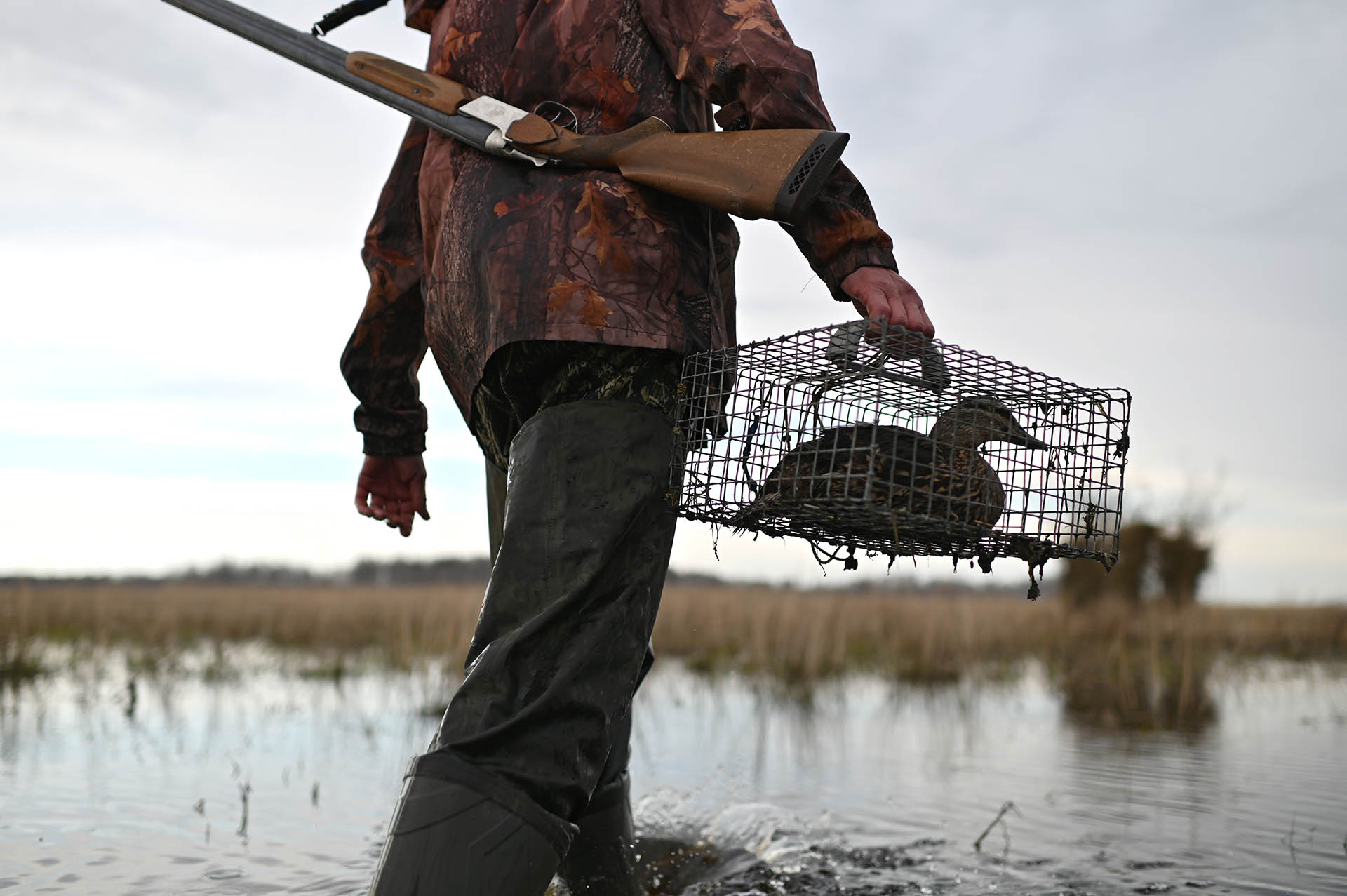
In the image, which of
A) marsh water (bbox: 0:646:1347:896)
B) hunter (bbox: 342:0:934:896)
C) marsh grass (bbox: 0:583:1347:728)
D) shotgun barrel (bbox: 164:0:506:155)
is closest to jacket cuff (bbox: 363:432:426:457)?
hunter (bbox: 342:0:934:896)

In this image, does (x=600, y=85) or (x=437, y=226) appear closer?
(x=600, y=85)

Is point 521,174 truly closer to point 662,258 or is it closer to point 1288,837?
point 662,258

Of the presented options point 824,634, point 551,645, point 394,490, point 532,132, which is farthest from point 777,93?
point 824,634

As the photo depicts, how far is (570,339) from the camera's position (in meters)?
1.71

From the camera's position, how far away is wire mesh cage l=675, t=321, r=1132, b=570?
5.28ft

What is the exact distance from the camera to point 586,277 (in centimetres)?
174

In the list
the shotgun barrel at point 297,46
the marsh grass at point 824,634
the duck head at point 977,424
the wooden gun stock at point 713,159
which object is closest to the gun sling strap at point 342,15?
the shotgun barrel at point 297,46

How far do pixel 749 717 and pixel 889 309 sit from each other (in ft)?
14.2

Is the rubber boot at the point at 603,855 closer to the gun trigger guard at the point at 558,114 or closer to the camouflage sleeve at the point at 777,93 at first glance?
the camouflage sleeve at the point at 777,93

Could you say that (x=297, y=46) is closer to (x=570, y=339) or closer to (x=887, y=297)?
(x=570, y=339)

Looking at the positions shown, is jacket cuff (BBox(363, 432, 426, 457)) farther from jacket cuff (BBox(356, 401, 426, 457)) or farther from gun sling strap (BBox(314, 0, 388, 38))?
gun sling strap (BBox(314, 0, 388, 38))

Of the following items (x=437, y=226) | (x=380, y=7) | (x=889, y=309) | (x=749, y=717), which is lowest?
(x=749, y=717)

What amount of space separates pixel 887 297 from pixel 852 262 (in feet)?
0.35

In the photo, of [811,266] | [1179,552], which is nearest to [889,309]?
[811,266]
